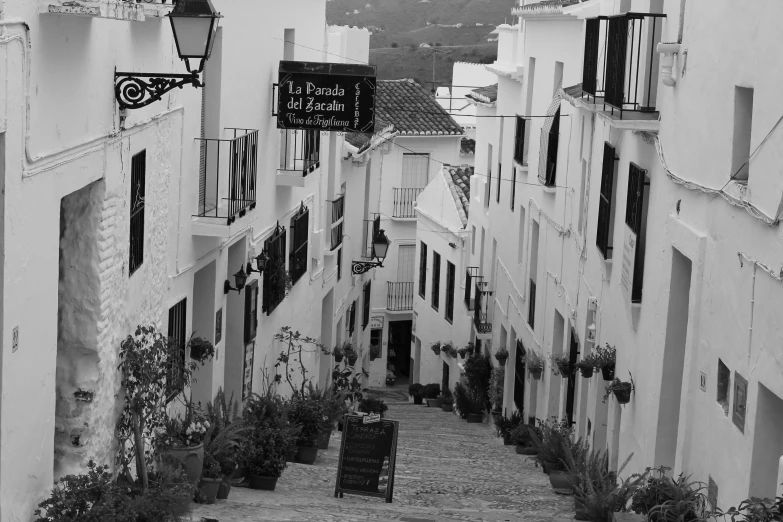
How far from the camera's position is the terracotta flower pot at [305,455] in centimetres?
1466

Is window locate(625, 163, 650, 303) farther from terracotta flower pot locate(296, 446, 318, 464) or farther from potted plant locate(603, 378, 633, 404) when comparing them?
terracotta flower pot locate(296, 446, 318, 464)

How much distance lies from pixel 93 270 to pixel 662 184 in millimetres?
5623

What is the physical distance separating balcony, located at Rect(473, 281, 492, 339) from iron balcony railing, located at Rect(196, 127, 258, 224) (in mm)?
13560

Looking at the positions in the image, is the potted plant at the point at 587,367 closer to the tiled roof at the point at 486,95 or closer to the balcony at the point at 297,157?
the balcony at the point at 297,157

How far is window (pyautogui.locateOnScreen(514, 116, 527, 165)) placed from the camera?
22000mm

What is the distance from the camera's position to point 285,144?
1675 cm

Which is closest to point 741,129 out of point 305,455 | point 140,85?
point 140,85

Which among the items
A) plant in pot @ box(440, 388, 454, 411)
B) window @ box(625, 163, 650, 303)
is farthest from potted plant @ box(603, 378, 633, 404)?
plant in pot @ box(440, 388, 454, 411)

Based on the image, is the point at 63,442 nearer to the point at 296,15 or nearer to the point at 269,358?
the point at 269,358

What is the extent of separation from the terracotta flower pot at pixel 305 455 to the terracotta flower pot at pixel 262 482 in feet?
7.85

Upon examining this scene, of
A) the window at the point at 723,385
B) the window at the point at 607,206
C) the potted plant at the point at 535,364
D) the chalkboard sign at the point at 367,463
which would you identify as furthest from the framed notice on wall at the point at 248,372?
the window at the point at 723,385

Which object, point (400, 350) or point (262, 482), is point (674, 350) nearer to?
point (262, 482)

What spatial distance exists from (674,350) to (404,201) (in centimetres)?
2615

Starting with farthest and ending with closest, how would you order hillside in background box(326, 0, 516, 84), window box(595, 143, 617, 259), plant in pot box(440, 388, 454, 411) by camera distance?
hillside in background box(326, 0, 516, 84)
plant in pot box(440, 388, 454, 411)
window box(595, 143, 617, 259)
